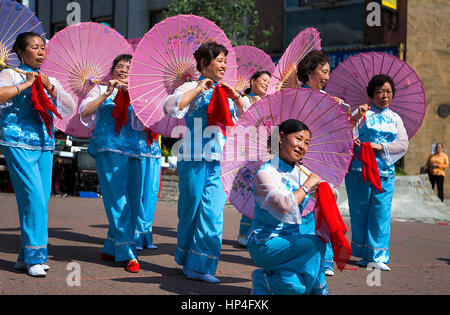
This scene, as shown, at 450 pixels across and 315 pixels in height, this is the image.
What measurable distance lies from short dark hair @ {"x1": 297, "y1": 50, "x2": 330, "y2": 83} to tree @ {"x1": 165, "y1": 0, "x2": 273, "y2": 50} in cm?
1091

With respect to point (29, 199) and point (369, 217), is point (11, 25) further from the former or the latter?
point (369, 217)

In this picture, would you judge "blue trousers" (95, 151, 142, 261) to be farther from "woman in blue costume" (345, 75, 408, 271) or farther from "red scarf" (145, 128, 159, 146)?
"woman in blue costume" (345, 75, 408, 271)

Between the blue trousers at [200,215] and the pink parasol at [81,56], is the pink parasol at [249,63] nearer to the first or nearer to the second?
the pink parasol at [81,56]

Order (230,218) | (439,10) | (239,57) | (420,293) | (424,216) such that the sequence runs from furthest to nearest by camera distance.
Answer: (439,10), (424,216), (230,218), (239,57), (420,293)

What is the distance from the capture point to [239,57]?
7043mm

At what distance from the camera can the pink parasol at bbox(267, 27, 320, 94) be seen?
4.89 metres

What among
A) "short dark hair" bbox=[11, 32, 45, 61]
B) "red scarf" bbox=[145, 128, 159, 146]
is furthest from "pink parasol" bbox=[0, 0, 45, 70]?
"red scarf" bbox=[145, 128, 159, 146]

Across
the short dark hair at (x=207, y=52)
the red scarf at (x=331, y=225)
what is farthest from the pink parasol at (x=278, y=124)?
the short dark hair at (x=207, y=52)

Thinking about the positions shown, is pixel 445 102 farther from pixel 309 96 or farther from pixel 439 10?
pixel 309 96

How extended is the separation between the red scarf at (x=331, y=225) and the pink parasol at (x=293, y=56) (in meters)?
1.61

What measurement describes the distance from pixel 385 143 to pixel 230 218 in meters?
4.59

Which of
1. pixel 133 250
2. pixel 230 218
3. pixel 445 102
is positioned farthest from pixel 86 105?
pixel 445 102

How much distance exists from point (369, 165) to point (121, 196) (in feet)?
7.57

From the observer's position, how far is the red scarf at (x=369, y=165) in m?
5.28
